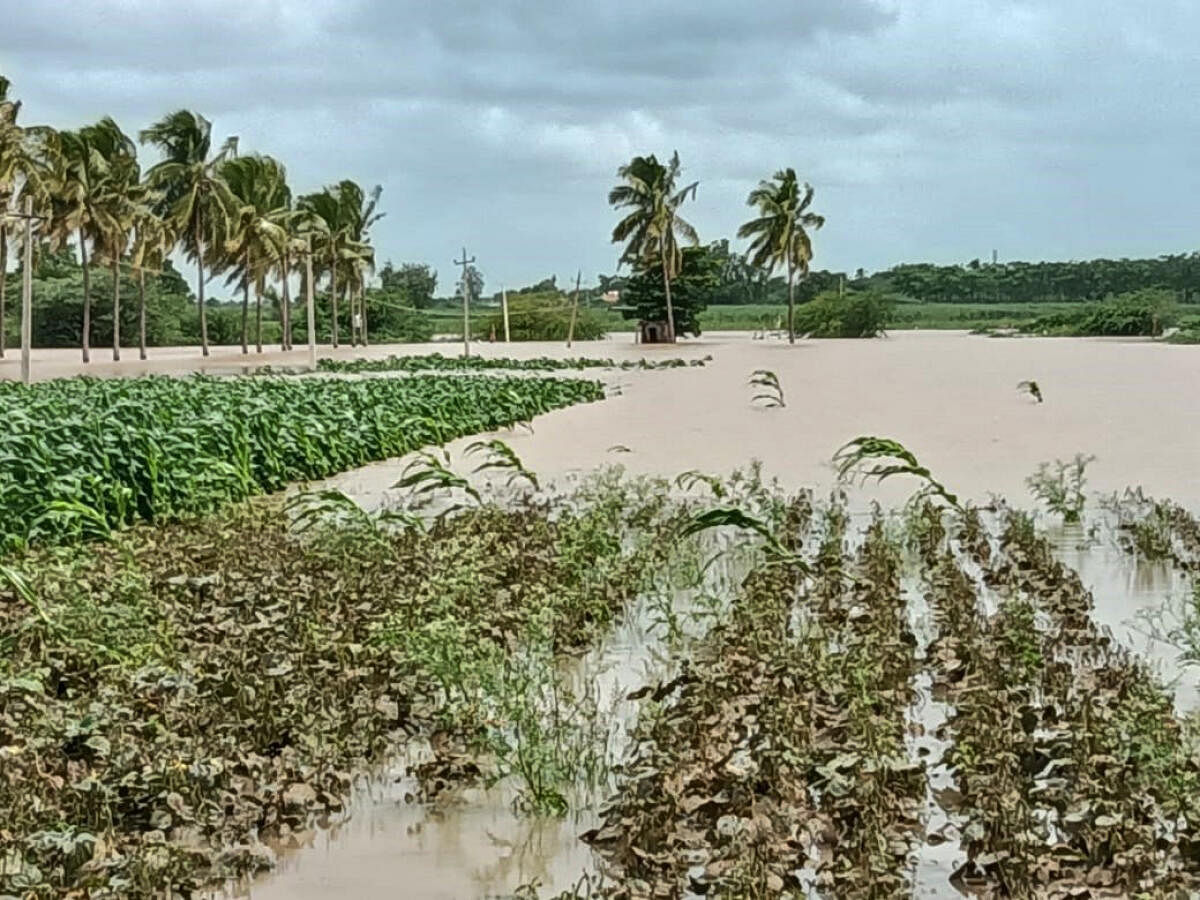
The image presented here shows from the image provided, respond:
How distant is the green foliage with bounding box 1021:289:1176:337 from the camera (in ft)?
207

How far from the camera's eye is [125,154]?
45.5m

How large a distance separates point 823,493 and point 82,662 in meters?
7.97

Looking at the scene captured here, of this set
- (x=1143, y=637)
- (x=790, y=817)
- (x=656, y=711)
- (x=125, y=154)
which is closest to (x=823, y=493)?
(x=1143, y=637)

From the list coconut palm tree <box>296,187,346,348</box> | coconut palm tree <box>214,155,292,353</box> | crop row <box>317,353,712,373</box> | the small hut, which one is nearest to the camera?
crop row <box>317,353,712,373</box>

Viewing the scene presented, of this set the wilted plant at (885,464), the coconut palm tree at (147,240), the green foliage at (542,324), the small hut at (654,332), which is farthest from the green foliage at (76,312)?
the wilted plant at (885,464)

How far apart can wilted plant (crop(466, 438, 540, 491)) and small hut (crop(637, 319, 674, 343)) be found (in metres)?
42.3

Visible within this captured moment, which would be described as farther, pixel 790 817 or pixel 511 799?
pixel 511 799

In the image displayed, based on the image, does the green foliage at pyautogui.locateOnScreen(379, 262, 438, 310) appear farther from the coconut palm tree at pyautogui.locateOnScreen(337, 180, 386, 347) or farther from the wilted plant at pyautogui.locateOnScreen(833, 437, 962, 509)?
the wilted plant at pyautogui.locateOnScreen(833, 437, 962, 509)

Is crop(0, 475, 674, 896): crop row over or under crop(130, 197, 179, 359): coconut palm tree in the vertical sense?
under

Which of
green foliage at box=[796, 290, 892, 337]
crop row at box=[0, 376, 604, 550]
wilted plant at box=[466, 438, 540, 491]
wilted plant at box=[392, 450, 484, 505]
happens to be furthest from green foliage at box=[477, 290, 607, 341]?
wilted plant at box=[392, 450, 484, 505]

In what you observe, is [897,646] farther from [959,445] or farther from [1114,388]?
[1114,388]

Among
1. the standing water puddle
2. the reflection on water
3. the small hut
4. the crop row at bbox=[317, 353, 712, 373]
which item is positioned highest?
the small hut

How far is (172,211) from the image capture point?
47.1 meters

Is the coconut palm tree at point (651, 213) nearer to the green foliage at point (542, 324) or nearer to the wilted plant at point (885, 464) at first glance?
the green foliage at point (542, 324)
